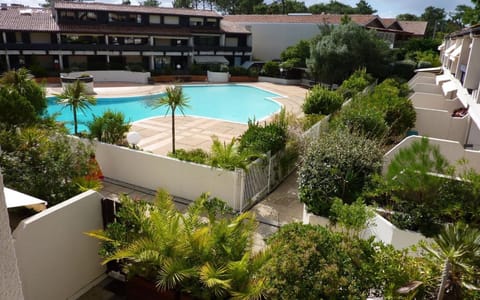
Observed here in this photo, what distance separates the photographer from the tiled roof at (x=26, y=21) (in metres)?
32.1

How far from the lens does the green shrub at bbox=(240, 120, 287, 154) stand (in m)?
10.5

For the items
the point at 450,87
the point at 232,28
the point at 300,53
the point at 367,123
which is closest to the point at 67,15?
the point at 232,28

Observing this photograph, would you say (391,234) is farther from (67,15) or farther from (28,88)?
(67,15)

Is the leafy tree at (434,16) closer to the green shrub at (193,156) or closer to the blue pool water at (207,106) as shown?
the blue pool water at (207,106)

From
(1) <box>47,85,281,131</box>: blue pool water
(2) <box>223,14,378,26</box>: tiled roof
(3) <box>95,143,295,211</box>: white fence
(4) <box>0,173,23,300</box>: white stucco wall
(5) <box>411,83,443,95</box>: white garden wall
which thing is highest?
(2) <box>223,14,378,26</box>: tiled roof

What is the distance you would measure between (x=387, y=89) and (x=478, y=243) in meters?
14.5

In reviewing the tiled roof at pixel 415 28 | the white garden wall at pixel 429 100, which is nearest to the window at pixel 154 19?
the white garden wall at pixel 429 100

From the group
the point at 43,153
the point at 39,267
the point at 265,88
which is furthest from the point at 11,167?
the point at 265,88

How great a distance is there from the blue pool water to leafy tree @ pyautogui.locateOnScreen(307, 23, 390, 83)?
5.30m

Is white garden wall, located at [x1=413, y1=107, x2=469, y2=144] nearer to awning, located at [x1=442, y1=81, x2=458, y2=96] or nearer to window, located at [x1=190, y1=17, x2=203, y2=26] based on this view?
awning, located at [x1=442, y1=81, x2=458, y2=96]

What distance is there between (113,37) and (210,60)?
11.1m

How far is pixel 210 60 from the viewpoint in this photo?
41844 millimetres

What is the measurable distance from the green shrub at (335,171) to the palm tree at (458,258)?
3225 mm

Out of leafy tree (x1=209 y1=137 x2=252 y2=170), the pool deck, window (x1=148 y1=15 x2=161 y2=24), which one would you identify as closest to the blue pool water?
the pool deck
